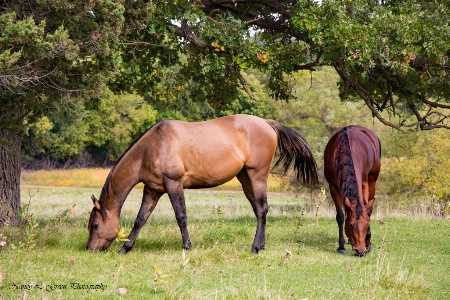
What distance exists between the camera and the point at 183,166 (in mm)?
8656

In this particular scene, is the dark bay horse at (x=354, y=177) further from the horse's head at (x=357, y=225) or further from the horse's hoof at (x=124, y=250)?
the horse's hoof at (x=124, y=250)

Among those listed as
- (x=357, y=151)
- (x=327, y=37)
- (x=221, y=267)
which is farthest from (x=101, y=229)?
(x=327, y=37)

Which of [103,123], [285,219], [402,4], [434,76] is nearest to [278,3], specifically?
[402,4]

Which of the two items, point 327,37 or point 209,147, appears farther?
point 327,37

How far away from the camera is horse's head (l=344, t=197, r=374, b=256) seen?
823 cm

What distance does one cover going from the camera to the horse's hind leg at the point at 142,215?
27.9 feet

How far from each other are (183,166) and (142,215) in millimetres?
926

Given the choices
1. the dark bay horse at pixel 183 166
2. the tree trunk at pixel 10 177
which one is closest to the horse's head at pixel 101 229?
the dark bay horse at pixel 183 166

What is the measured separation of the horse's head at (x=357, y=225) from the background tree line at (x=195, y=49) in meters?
3.66

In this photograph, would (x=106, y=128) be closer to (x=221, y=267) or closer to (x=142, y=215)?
(x=142, y=215)

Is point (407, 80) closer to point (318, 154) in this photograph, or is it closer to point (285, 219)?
point (285, 219)

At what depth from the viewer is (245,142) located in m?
9.07

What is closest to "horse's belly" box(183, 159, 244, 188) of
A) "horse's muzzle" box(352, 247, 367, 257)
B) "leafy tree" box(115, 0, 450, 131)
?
"horse's muzzle" box(352, 247, 367, 257)

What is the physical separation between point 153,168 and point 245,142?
1473 millimetres
